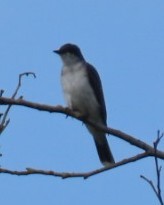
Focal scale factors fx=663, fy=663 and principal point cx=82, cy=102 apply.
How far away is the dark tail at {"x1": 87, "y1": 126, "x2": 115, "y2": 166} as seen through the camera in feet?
28.1

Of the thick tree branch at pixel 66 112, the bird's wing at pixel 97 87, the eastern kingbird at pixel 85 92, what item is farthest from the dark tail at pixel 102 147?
the thick tree branch at pixel 66 112

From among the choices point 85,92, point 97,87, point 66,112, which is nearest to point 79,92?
point 85,92

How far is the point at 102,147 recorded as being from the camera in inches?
354

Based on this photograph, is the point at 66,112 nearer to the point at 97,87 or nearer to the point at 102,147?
the point at 97,87

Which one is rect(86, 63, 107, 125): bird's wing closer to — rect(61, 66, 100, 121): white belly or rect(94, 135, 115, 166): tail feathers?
rect(61, 66, 100, 121): white belly

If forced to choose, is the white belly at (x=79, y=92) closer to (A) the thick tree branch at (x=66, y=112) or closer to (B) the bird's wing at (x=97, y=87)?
(B) the bird's wing at (x=97, y=87)

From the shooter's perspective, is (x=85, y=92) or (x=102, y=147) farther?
(x=102, y=147)

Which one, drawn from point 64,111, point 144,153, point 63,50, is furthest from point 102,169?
point 63,50

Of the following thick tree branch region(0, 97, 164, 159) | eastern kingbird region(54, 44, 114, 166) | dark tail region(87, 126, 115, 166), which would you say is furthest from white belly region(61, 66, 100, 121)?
thick tree branch region(0, 97, 164, 159)

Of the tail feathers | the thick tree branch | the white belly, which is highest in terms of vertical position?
the thick tree branch

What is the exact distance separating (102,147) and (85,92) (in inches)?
32.5

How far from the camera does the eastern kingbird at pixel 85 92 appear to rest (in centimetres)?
859

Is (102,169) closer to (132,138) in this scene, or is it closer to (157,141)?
(132,138)

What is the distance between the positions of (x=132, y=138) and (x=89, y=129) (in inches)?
152
